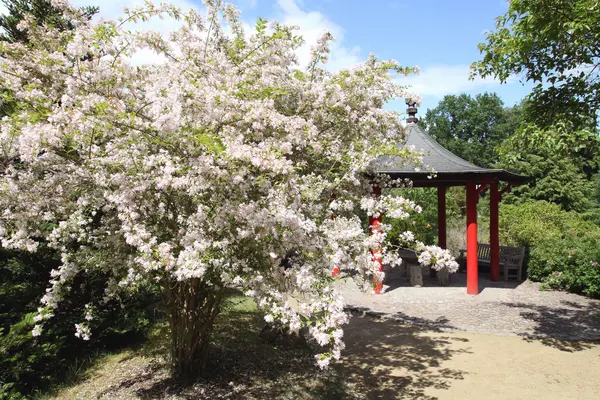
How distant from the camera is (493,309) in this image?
8531mm

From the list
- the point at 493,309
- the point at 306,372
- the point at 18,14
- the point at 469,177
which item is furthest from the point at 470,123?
the point at 306,372

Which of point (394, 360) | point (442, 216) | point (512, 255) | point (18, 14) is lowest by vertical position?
point (394, 360)

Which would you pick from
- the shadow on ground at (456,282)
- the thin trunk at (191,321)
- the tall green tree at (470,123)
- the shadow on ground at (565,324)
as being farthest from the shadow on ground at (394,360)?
the tall green tree at (470,123)

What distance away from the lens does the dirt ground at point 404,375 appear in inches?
195

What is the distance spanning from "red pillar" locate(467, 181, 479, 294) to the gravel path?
35 centimetres

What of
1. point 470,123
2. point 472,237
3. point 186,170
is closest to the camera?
point 186,170

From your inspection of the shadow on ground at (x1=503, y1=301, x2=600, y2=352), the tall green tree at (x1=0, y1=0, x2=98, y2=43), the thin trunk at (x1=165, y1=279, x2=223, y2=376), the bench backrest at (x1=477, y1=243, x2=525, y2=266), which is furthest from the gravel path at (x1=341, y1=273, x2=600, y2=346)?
the tall green tree at (x1=0, y1=0, x2=98, y2=43)

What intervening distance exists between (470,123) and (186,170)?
158ft

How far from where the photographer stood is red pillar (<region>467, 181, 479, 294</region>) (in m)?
9.57

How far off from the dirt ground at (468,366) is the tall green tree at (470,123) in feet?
125

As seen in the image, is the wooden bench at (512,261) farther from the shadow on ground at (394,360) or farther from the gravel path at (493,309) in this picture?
the shadow on ground at (394,360)

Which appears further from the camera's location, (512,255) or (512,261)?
(512,261)

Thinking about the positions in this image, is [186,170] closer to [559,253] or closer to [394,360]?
[394,360]

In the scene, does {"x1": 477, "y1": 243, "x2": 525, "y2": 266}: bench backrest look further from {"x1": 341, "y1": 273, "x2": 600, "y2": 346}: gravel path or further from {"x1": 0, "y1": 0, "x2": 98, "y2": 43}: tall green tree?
{"x1": 0, "y1": 0, "x2": 98, "y2": 43}: tall green tree
